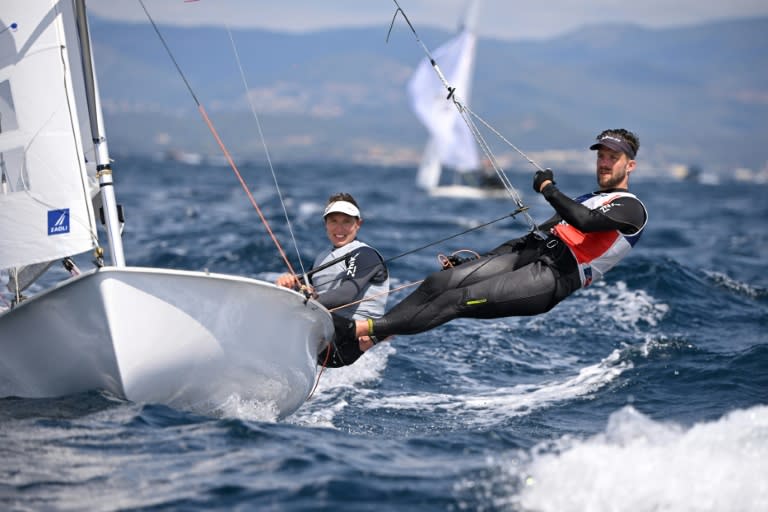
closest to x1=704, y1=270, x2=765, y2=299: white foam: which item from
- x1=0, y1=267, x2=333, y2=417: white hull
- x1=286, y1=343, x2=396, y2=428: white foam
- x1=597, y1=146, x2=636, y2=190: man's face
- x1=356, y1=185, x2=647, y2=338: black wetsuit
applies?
x1=286, y1=343, x2=396, y2=428: white foam

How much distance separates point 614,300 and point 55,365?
5830 mm

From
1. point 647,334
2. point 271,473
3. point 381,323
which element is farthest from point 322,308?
point 647,334

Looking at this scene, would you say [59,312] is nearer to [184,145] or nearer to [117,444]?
[117,444]

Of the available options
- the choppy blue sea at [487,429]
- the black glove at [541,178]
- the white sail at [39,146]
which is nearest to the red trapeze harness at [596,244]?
the black glove at [541,178]

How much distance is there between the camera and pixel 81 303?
13.1 feet

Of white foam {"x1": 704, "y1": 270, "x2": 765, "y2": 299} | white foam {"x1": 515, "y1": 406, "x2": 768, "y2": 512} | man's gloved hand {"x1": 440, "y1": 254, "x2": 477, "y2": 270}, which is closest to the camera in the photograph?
white foam {"x1": 515, "y1": 406, "x2": 768, "y2": 512}

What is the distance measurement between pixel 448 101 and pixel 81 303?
Result: 79.1 feet

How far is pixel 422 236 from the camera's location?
16.5 m

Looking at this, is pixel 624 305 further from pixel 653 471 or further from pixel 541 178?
pixel 653 471

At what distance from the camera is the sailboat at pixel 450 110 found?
92.7 ft

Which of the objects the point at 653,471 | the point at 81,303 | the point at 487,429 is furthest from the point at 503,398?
the point at 81,303

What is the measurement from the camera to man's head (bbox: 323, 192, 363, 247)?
198 inches

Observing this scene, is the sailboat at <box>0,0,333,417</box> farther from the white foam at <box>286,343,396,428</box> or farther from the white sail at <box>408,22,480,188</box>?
the white sail at <box>408,22,480,188</box>

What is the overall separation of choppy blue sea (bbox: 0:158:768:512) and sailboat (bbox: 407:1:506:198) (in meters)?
19.3
